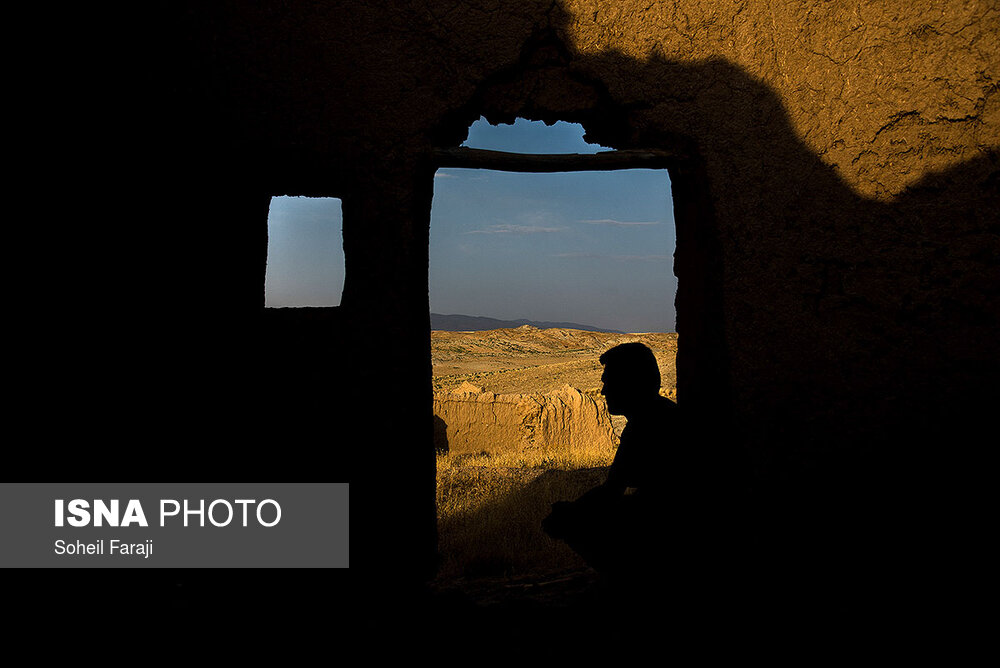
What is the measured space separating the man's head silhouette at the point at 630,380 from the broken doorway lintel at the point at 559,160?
29.7 inches

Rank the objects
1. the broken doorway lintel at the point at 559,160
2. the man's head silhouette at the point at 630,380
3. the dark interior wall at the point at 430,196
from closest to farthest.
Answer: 1. the dark interior wall at the point at 430,196
2. the broken doorway lintel at the point at 559,160
3. the man's head silhouette at the point at 630,380

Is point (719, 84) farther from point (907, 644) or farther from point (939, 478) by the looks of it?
point (907, 644)

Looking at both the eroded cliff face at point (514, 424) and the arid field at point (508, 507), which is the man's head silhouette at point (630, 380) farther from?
the eroded cliff face at point (514, 424)

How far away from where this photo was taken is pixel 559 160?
93.8 inches

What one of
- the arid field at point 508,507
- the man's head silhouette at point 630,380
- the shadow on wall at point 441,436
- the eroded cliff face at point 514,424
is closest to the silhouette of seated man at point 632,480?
the man's head silhouette at point 630,380

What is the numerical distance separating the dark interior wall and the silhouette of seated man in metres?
0.25

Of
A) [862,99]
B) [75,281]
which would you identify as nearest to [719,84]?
[862,99]

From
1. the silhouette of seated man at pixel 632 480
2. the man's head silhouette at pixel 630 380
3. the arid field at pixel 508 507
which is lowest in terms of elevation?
the arid field at pixel 508 507

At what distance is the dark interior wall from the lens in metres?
2.04

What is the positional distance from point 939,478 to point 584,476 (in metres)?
4.49

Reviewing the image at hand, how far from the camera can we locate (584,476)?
6.52 metres

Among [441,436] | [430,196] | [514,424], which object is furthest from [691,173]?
[441,436]

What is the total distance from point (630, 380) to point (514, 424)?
6.42 metres

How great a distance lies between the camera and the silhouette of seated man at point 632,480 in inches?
93.2
